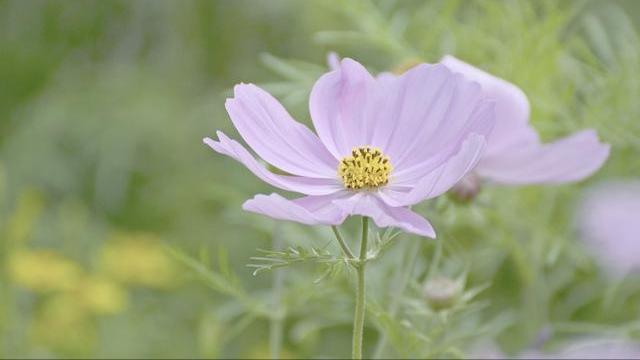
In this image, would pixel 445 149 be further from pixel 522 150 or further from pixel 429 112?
pixel 522 150

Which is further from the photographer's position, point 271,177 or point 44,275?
point 44,275

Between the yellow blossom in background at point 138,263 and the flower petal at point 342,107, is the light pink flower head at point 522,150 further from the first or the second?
the yellow blossom in background at point 138,263

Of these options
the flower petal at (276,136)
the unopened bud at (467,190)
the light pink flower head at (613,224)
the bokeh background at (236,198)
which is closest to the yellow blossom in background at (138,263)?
the bokeh background at (236,198)

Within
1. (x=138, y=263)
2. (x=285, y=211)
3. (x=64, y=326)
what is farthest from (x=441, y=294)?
(x=138, y=263)

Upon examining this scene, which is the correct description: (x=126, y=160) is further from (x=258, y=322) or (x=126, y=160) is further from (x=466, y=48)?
(x=466, y=48)

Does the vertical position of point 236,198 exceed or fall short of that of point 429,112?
it exceeds it

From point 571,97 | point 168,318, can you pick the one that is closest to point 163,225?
point 168,318
